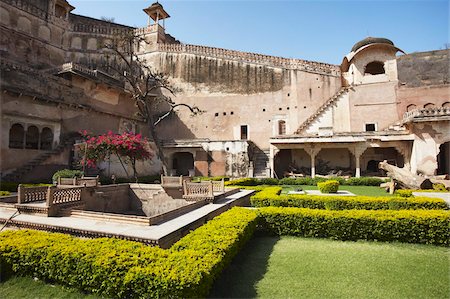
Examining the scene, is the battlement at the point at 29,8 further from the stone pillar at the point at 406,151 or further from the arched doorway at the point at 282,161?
the stone pillar at the point at 406,151

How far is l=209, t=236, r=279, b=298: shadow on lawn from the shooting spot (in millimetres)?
3873

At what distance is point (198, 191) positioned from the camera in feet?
30.0

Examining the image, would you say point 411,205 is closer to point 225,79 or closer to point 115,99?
point 225,79

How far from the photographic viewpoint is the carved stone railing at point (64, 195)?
22.3 ft

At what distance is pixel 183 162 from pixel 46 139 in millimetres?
11916

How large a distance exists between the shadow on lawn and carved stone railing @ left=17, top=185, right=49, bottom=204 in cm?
633

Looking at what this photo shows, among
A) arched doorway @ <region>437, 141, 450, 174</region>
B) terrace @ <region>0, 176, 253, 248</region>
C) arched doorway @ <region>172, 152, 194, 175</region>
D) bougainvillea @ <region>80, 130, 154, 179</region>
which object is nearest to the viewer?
terrace @ <region>0, 176, 253, 248</region>

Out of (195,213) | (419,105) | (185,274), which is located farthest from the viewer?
(419,105)

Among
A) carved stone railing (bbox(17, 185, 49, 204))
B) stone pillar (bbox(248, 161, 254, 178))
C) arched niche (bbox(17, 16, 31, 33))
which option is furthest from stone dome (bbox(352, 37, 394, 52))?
arched niche (bbox(17, 16, 31, 33))

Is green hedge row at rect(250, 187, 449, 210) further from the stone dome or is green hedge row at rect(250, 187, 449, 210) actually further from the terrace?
the stone dome

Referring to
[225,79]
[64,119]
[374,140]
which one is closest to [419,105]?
[374,140]

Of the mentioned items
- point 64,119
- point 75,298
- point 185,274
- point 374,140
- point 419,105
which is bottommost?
point 75,298

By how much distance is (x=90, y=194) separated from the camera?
8930mm

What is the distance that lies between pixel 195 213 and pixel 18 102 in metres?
15.4
